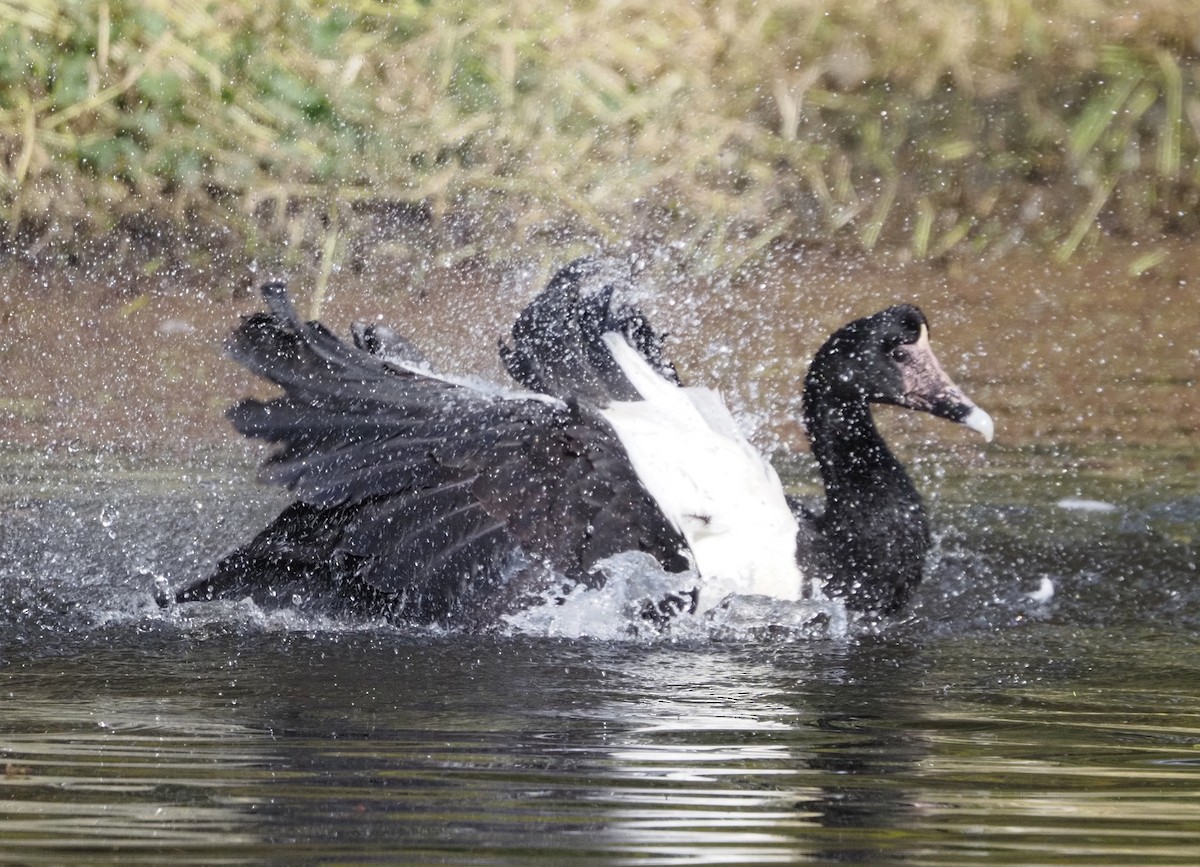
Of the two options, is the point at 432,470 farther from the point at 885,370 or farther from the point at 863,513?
the point at 885,370

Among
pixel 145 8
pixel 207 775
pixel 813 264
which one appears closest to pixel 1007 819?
pixel 207 775

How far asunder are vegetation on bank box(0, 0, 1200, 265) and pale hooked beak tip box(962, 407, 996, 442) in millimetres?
3266

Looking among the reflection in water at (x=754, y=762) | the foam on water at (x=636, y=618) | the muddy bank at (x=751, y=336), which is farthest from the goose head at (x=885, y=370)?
the muddy bank at (x=751, y=336)

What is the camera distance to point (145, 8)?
8.49m

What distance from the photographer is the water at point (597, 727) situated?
2.58m

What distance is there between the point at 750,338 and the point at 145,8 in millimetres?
3162

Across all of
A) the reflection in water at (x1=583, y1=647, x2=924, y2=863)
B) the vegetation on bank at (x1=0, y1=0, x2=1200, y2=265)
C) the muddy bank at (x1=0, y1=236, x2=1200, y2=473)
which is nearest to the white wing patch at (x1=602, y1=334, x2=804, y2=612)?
the reflection in water at (x1=583, y1=647, x2=924, y2=863)

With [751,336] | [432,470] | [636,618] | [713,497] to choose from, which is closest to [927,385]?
[713,497]

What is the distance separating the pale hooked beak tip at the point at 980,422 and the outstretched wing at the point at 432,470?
91cm

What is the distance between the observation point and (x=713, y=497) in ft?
14.6

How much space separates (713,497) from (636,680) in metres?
0.82

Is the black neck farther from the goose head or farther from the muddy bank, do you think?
the muddy bank

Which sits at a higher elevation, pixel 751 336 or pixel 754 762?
pixel 751 336

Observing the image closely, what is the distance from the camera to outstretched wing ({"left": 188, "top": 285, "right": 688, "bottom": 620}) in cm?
418
